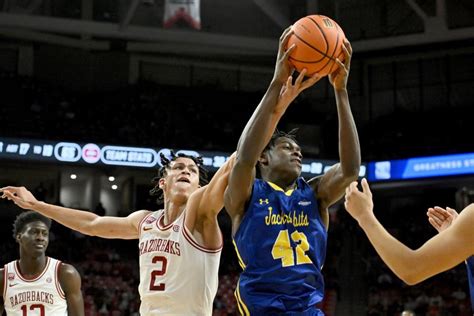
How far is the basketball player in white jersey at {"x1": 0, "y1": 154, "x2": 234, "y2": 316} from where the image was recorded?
4.67 meters

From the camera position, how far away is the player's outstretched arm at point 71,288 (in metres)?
6.25

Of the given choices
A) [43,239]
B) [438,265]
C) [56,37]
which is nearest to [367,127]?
[56,37]

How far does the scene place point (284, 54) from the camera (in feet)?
12.9

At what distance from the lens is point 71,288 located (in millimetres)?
6355

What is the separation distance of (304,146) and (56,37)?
8.46 metres

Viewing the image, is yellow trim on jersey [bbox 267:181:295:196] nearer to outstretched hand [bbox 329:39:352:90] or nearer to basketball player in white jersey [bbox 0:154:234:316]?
basketball player in white jersey [bbox 0:154:234:316]

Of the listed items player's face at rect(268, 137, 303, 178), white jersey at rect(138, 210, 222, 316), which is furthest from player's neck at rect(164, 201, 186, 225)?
player's face at rect(268, 137, 303, 178)

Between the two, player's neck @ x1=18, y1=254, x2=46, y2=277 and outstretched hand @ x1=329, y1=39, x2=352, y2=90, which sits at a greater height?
outstretched hand @ x1=329, y1=39, x2=352, y2=90

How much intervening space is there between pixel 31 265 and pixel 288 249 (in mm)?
3354

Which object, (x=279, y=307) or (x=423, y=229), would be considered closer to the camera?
(x=279, y=307)

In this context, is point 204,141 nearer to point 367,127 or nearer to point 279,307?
point 367,127

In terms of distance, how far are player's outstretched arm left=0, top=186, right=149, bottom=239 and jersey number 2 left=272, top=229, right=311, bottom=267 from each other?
5.58ft

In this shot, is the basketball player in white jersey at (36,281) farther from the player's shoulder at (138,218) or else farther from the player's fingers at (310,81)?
the player's fingers at (310,81)

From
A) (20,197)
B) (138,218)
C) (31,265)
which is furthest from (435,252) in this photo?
(31,265)
